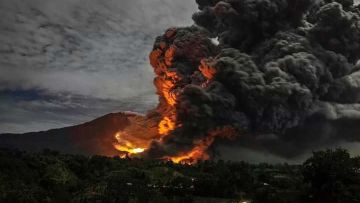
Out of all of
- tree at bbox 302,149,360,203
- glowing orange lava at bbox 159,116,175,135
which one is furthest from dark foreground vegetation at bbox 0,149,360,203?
glowing orange lava at bbox 159,116,175,135

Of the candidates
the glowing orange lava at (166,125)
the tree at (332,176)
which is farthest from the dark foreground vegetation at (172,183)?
Answer: the glowing orange lava at (166,125)

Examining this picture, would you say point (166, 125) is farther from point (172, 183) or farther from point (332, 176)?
point (332, 176)

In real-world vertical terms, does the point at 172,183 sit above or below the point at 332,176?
above

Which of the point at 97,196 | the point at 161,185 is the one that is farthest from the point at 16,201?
the point at 161,185

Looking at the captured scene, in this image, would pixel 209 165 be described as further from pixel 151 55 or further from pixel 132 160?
pixel 151 55

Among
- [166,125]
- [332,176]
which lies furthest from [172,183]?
[332,176]

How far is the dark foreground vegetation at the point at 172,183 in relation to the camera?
26953mm

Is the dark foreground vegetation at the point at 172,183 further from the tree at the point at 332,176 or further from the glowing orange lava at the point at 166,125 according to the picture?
the glowing orange lava at the point at 166,125

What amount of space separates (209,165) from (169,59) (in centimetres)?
2059

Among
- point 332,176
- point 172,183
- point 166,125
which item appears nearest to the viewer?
point 332,176

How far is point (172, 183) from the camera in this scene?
61531 mm

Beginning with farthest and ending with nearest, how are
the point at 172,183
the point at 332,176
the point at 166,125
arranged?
the point at 166,125, the point at 172,183, the point at 332,176

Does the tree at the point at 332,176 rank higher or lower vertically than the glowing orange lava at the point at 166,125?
lower

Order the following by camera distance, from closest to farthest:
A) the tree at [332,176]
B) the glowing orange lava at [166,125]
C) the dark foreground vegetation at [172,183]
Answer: the tree at [332,176] < the dark foreground vegetation at [172,183] < the glowing orange lava at [166,125]
